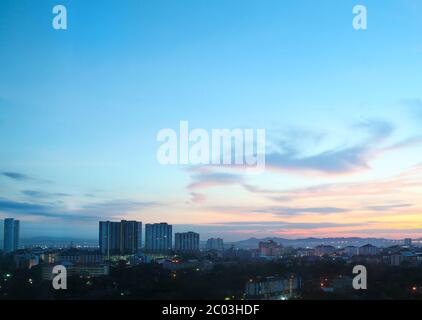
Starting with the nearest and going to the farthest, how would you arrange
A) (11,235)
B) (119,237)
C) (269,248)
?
(11,235) → (119,237) → (269,248)

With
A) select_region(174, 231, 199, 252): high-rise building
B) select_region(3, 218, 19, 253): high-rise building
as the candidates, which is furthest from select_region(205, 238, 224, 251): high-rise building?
select_region(3, 218, 19, 253): high-rise building

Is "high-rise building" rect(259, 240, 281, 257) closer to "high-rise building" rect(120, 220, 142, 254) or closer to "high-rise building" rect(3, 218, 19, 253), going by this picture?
"high-rise building" rect(120, 220, 142, 254)

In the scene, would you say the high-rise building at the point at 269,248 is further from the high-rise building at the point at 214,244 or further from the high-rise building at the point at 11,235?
the high-rise building at the point at 11,235

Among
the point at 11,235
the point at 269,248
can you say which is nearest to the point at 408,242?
the point at 269,248

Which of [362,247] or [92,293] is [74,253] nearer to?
[92,293]

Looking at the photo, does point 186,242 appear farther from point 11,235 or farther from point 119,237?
point 11,235

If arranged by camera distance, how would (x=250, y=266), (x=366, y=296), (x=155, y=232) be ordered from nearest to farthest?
(x=366, y=296) < (x=250, y=266) < (x=155, y=232)
